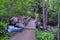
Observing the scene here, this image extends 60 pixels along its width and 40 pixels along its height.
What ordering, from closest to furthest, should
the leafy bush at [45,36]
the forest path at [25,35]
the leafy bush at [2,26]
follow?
the leafy bush at [2,26] → the leafy bush at [45,36] → the forest path at [25,35]

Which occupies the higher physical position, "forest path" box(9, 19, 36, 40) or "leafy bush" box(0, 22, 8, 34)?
"leafy bush" box(0, 22, 8, 34)

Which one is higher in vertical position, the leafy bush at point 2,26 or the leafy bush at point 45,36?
the leafy bush at point 2,26

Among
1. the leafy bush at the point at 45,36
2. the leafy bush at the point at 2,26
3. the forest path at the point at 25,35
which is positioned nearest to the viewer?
the leafy bush at the point at 2,26

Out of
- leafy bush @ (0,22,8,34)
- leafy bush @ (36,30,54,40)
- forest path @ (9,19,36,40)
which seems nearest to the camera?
leafy bush @ (0,22,8,34)

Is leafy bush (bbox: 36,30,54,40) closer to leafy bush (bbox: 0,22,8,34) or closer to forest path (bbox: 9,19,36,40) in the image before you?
forest path (bbox: 9,19,36,40)

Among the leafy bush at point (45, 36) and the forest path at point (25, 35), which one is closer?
the leafy bush at point (45, 36)

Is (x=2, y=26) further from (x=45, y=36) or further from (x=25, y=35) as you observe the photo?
(x=45, y=36)

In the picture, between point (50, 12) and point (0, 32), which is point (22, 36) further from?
point (50, 12)

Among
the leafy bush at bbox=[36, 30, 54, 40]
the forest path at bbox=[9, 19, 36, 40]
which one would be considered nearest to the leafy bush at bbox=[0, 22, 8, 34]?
the forest path at bbox=[9, 19, 36, 40]

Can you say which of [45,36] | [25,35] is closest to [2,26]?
[25,35]

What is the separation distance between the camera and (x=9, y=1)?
821 centimetres

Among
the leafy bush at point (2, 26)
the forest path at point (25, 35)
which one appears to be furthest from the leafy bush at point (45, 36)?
the leafy bush at point (2, 26)

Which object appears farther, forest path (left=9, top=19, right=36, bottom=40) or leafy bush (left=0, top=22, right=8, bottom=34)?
forest path (left=9, top=19, right=36, bottom=40)

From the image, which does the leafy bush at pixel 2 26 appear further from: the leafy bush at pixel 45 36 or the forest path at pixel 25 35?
the leafy bush at pixel 45 36
